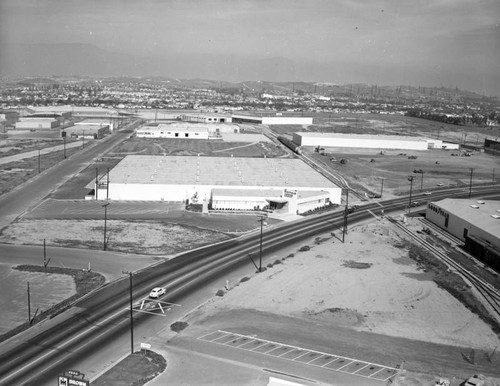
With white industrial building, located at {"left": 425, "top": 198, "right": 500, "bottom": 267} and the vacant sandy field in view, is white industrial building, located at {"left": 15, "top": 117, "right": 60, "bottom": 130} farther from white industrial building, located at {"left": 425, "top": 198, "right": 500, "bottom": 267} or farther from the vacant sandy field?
the vacant sandy field

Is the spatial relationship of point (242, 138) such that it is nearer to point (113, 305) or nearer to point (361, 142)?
point (361, 142)

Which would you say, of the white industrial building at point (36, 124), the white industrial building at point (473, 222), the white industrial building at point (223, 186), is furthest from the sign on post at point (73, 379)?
the white industrial building at point (36, 124)

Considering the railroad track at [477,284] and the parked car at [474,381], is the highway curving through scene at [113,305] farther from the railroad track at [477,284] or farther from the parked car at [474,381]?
the parked car at [474,381]

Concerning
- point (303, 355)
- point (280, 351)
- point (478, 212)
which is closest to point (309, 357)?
A: point (303, 355)

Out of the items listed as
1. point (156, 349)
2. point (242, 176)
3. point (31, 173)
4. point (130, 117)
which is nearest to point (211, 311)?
point (156, 349)

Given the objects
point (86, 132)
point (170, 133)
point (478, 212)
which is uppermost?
point (170, 133)

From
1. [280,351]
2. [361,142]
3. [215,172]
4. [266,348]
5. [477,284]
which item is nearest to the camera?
[280,351]

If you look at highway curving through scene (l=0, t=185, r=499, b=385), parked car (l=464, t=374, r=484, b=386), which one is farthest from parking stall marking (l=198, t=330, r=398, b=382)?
highway curving through scene (l=0, t=185, r=499, b=385)

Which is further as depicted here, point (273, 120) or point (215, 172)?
point (273, 120)
